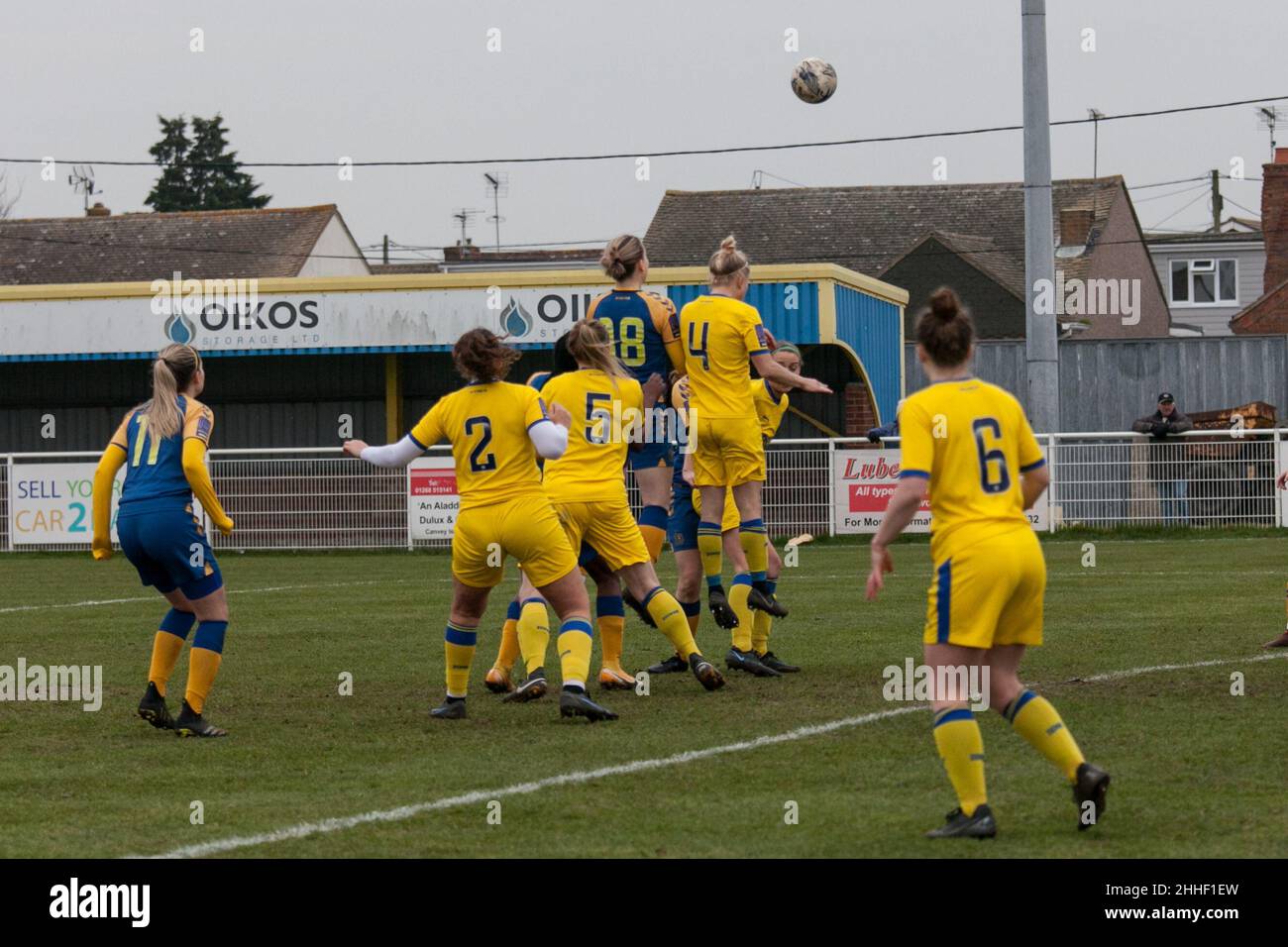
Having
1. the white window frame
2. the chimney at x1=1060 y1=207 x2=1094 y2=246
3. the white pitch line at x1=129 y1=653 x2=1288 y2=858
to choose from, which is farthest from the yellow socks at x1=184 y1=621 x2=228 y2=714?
the white window frame

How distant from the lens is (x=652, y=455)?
34.4 feet

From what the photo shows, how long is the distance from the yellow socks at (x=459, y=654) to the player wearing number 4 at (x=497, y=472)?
0.26 metres

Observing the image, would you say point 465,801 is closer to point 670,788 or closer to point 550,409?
point 670,788

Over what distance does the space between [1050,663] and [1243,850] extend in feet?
16.1

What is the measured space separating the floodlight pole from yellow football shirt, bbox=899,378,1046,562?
1887 centimetres

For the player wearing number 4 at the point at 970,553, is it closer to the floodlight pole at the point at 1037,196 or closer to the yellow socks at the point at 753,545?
the yellow socks at the point at 753,545

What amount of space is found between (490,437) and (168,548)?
154 cm

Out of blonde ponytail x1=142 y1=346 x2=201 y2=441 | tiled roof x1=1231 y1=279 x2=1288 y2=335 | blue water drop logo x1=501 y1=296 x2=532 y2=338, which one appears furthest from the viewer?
tiled roof x1=1231 y1=279 x2=1288 y2=335

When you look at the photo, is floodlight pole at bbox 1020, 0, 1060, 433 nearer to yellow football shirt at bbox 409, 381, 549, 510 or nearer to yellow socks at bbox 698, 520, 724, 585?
yellow socks at bbox 698, 520, 724, 585

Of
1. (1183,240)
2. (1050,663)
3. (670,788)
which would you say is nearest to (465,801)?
(670,788)

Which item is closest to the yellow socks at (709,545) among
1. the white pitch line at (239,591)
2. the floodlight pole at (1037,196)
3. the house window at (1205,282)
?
the white pitch line at (239,591)

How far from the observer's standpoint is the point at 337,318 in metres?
31.5

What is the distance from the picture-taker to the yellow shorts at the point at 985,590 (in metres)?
6.11

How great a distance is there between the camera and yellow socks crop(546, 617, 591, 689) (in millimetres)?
8844
